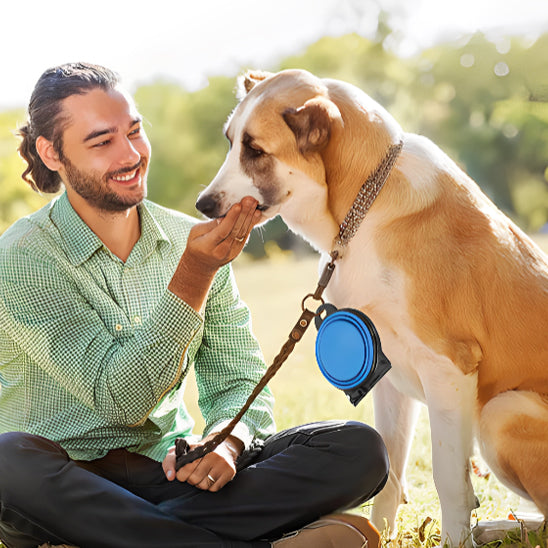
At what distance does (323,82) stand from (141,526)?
1290 mm

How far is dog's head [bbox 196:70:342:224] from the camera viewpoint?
183 centimetres

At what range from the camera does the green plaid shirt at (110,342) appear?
1.83 meters

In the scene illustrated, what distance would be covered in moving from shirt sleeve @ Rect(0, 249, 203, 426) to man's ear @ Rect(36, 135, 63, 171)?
0.38 meters

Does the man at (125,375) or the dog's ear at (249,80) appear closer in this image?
the man at (125,375)

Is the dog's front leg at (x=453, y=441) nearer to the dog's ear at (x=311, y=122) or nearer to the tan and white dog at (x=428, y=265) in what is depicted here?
the tan and white dog at (x=428, y=265)

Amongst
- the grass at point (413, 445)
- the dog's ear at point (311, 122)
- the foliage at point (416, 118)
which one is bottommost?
the grass at point (413, 445)

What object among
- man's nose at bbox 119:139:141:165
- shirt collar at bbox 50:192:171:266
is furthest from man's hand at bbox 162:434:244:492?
man's nose at bbox 119:139:141:165

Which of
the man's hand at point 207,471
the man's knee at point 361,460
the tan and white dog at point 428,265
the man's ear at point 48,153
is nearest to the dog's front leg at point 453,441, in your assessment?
the tan and white dog at point 428,265

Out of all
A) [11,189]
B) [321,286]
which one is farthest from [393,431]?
[11,189]

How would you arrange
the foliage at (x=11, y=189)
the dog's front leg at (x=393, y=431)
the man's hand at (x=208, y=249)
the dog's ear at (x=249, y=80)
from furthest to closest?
the foliage at (x=11, y=189)
the dog's front leg at (x=393, y=431)
the dog's ear at (x=249, y=80)
the man's hand at (x=208, y=249)

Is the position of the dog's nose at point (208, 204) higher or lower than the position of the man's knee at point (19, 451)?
higher

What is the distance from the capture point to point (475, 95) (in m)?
12.5

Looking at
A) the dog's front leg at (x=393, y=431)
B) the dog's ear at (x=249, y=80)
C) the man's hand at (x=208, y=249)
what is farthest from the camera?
the dog's front leg at (x=393, y=431)

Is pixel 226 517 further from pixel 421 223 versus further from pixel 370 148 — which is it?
pixel 370 148
